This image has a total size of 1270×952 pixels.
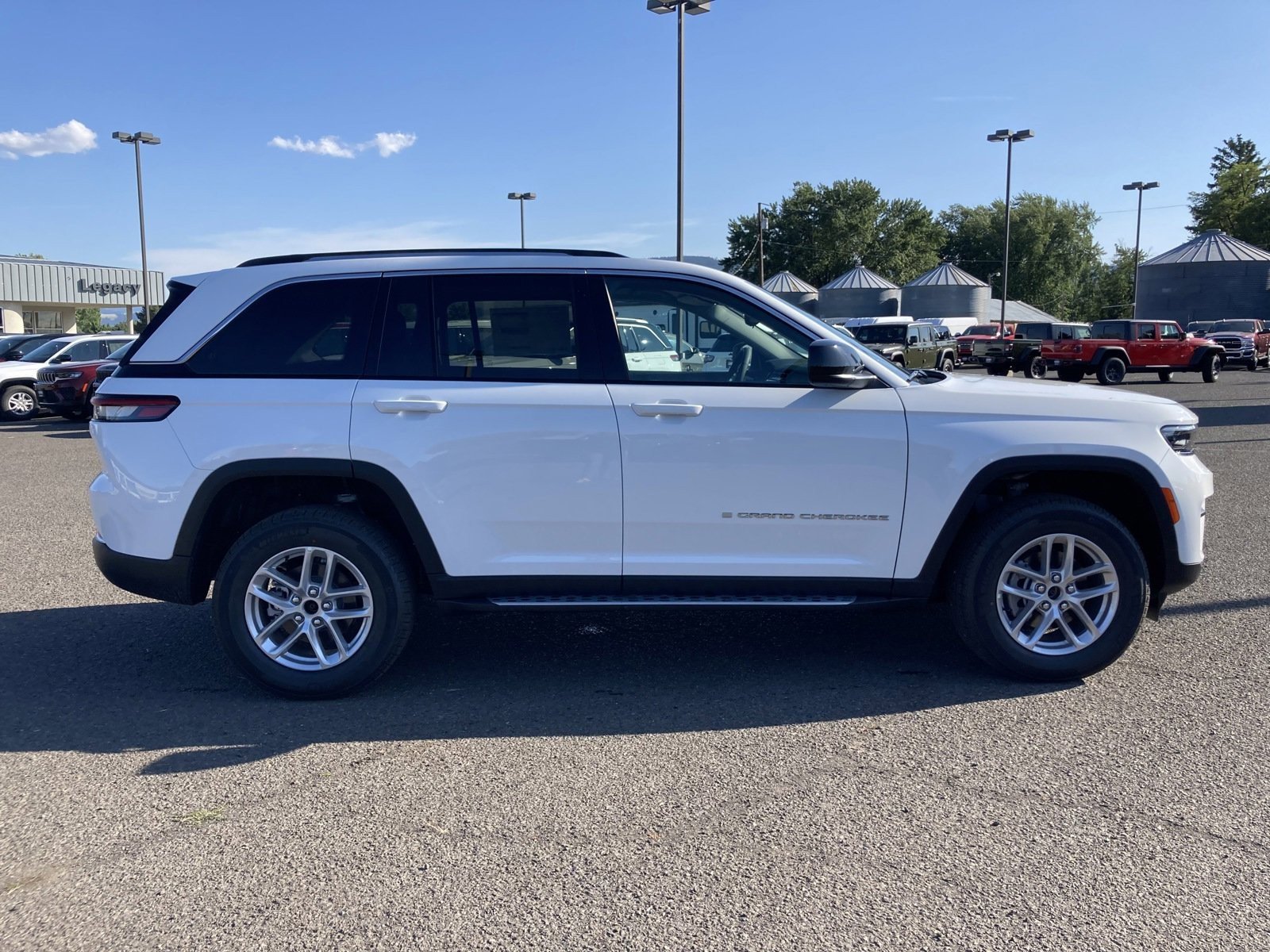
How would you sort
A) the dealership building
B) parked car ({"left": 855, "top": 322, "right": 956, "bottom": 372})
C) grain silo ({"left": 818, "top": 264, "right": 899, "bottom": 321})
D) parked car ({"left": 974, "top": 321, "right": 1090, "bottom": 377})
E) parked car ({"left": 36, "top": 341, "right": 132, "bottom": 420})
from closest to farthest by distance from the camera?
parked car ({"left": 36, "top": 341, "right": 132, "bottom": 420}) → parked car ({"left": 855, "top": 322, "right": 956, "bottom": 372}) → parked car ({"left": 974, "top": 321, "right": 1090, "bottom": 377}) → grain silo ({"left": 818, "top": 264, "right": 899, "bottom": 321}) → the dealership building

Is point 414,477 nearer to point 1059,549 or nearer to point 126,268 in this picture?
point 1059,549

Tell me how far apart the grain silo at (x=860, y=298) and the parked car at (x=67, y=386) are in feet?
157

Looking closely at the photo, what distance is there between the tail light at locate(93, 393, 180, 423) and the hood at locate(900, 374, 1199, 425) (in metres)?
3.19

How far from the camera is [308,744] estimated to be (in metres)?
4.09

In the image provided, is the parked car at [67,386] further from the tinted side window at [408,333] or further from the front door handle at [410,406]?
the front door handle at [410,406]

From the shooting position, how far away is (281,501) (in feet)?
15.6

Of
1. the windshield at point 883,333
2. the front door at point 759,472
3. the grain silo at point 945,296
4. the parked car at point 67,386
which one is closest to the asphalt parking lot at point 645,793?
the front door at point 759,472

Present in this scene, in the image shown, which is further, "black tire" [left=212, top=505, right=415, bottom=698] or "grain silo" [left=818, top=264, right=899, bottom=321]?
"grain silo" [left=818, top=264, right=899, bottom=321]

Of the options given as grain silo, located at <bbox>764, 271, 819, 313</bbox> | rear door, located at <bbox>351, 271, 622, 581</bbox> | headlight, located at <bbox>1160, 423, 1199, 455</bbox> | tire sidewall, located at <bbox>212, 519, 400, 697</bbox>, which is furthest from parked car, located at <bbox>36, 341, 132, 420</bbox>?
grain silo, located at <bbox>764, 271, 819, 313</bbox>

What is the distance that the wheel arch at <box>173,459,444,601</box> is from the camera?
4410 millimetres

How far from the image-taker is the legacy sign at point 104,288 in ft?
218

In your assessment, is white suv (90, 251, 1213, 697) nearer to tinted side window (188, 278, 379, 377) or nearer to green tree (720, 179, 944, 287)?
tinted side window (188, 278, 379, 377)

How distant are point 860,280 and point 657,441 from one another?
60.6 m

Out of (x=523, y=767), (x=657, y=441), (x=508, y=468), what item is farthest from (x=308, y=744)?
(x=657, y=441)
